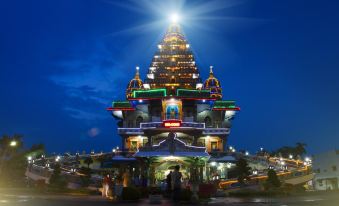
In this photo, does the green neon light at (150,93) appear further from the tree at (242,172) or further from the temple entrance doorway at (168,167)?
the tree at (242,172)

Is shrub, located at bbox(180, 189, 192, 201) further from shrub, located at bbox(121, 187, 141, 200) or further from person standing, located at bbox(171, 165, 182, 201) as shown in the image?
shrub, located at bbox(121, 187, 141, 200)

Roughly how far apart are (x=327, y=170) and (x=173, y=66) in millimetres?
41097

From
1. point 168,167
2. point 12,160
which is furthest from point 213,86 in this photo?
point 12,160

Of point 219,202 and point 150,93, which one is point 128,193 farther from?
point 150,93

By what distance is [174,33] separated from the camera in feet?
306

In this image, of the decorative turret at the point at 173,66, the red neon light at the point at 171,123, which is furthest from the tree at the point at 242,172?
the decorative turret at the point at 173,66

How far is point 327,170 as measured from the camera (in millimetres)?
57688

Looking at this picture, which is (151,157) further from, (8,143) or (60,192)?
(8,143)

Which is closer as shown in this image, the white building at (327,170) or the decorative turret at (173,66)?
the white building at (327,170)

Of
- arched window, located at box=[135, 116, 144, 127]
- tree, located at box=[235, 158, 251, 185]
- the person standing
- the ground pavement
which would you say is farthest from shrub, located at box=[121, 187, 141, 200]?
arched window, located at box=[135, 116, 144, 127]

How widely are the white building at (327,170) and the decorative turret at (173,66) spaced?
108 feet

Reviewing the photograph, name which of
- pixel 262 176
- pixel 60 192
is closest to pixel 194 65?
pixel 262 176

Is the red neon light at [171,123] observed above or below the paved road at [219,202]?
above

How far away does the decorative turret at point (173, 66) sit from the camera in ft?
278
